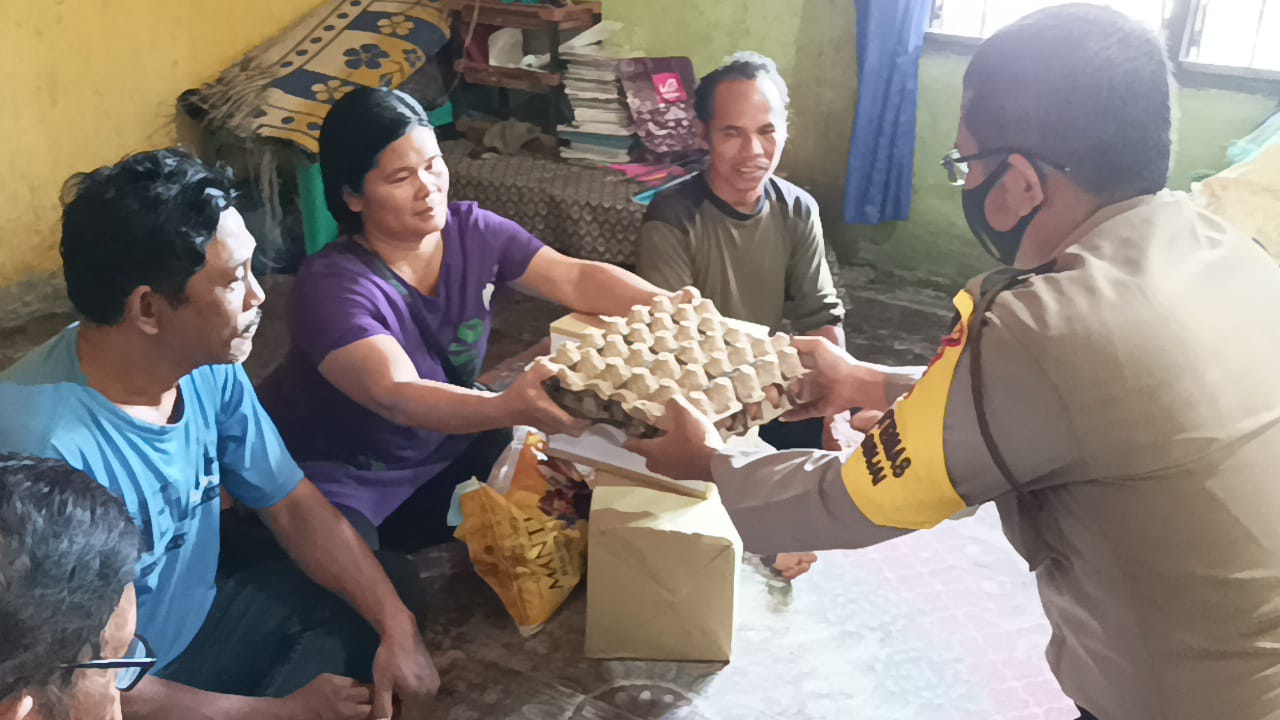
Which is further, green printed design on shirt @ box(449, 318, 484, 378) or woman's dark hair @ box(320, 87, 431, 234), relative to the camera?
green printed design on shirt @ box(449, 318, 484, 378)

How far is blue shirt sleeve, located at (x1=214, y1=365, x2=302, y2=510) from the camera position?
5.49ft

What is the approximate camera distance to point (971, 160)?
1.33m

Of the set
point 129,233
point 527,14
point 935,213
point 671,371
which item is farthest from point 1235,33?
point 129,233

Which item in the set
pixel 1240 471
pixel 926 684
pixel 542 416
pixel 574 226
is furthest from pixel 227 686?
pixel 574 226

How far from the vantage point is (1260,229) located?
2.92m

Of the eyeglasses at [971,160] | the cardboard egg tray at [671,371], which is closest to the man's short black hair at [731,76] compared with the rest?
the cardboard egg tray at [671,371]

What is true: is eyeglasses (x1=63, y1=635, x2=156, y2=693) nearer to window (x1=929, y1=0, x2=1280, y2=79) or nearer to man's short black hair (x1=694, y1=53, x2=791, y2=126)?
man's short black hair (x1=694, y1=53, x2=791, y2=126)

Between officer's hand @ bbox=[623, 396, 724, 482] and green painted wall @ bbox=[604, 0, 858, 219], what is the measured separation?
2960mm

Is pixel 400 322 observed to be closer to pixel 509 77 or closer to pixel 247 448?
pixel 247 448

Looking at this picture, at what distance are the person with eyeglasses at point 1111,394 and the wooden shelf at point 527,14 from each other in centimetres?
313

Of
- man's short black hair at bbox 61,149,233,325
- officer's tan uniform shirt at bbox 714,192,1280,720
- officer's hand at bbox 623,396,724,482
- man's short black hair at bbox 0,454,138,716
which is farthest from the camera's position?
officer's hand at bbox 623,396,724,482

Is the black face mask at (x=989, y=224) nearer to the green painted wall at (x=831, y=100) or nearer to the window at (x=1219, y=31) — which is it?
the window at (x=1219, y=31)

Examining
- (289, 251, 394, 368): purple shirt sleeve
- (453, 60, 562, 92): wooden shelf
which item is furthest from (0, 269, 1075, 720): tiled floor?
(453, 60, 562, 92): wooden shelf

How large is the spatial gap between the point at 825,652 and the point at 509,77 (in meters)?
2.90
